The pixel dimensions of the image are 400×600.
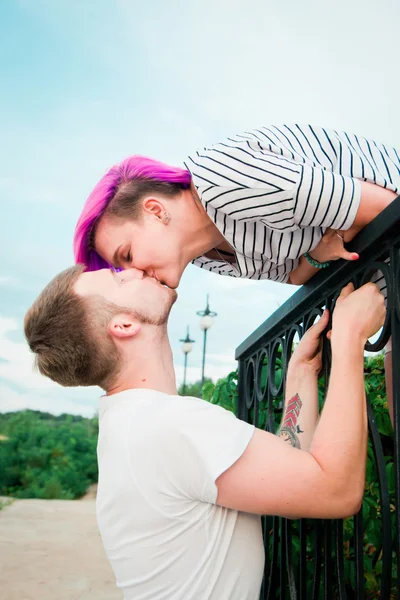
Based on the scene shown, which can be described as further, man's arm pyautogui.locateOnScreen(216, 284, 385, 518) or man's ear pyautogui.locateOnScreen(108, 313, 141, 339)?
man's ear pyautogui.locateOnScreen(108, 313, 141, 339)

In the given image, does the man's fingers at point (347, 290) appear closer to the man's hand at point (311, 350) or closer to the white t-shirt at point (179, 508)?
the man's hand at point (311, 350)

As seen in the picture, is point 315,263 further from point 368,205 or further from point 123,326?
point 123,326

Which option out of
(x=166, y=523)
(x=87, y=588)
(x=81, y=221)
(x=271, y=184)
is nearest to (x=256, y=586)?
(x=166, y=523)

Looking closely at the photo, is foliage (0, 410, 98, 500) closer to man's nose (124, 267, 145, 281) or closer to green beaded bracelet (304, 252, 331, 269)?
man's nose (124, 267, 145, 281)

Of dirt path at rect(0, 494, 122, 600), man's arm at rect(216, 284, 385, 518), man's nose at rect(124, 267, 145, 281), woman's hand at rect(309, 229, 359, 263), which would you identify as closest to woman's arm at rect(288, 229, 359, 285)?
woman's hand at rect(309, 229, 359, 263)

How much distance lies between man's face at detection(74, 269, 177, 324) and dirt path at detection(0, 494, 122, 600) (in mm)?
3359

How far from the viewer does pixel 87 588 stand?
14.5 feet

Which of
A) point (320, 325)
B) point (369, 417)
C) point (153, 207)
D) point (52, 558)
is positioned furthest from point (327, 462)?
point (52, 558)

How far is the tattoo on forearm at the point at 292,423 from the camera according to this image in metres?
1.66

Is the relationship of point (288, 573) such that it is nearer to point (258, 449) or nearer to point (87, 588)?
point (258, 449)

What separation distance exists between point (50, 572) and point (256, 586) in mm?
4127

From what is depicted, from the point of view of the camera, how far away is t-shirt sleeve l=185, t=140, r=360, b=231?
4.65ft

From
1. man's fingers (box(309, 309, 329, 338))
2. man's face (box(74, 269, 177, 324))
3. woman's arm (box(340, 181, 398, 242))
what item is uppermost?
woman's arm (box(340, 181, 398, 242))

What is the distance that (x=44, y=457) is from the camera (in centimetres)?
1162
